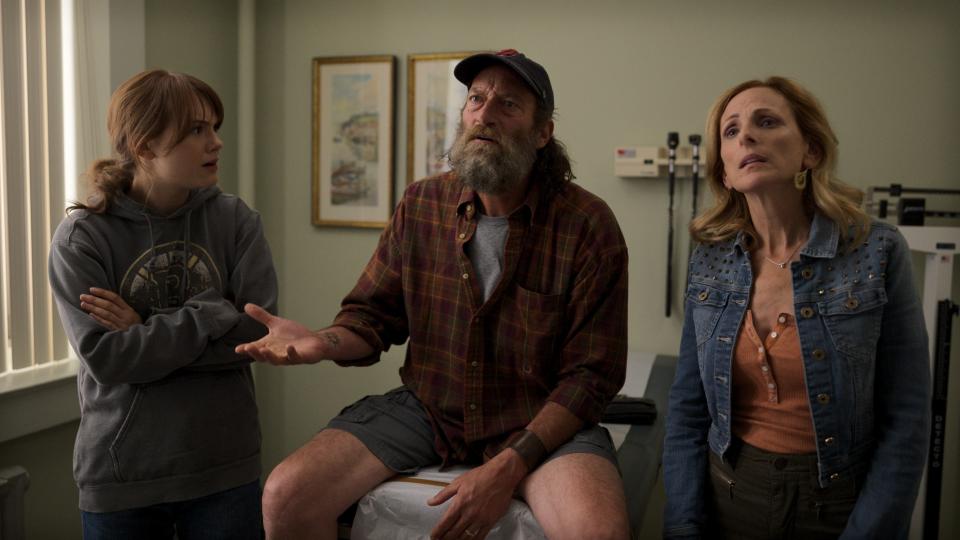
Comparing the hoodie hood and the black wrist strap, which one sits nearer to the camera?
the black wrist strap

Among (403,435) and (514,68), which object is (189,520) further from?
(514,68)

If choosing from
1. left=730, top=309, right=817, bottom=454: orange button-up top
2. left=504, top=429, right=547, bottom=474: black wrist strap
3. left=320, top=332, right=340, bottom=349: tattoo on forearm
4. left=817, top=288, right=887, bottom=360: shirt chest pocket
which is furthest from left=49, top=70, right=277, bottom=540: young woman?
left=817, top=288, right=887, bottom=360: shirt chest pocket

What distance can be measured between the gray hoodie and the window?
2.92 ft

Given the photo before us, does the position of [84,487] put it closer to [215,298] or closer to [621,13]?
[215,298]

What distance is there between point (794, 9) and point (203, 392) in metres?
2.54

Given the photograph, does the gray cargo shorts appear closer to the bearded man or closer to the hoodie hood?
the bearded man

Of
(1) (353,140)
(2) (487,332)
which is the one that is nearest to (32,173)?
(1) (353,140)

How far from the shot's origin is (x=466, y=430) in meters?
1.75

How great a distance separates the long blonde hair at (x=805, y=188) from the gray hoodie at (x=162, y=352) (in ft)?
3.50

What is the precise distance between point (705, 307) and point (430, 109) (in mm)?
2057

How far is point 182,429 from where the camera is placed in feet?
5.70

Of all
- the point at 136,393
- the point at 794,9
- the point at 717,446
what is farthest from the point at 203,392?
the point at 794,9

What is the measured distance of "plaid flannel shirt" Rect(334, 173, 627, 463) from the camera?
1.74m

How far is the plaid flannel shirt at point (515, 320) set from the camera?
1744 mm
